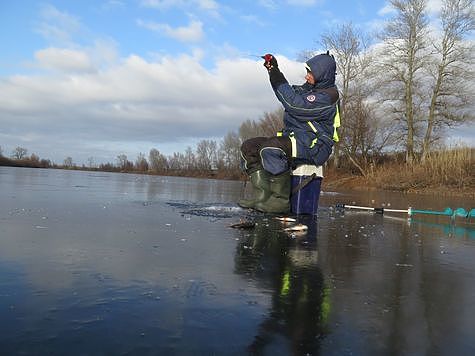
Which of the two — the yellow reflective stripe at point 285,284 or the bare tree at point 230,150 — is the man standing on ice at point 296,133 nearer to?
the yellow reflective stripe at point 285,284

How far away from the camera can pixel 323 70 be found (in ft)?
16.4

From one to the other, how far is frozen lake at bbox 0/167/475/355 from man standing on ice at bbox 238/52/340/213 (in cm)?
153

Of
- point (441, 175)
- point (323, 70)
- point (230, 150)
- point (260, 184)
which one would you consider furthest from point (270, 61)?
point (230, 150)

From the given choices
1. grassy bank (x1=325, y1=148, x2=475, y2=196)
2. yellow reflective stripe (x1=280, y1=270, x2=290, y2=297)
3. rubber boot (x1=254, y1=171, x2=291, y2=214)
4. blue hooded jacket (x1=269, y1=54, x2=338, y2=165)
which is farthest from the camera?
grassy bank (x1=325, y1=148, x2=475, y2=196)

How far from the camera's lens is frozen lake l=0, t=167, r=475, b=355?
59.1 inches

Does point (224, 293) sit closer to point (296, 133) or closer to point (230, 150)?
point (296, 133)

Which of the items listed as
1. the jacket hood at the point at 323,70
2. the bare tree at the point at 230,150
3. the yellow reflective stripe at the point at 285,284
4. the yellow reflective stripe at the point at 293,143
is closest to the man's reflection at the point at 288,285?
the yellow reflective stripe at the point at 285,284

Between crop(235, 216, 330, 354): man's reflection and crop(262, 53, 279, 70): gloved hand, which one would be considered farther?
crop(262, 53, 279, 70): gloved hand

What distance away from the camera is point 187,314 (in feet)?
5.69

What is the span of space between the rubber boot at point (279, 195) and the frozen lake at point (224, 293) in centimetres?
150

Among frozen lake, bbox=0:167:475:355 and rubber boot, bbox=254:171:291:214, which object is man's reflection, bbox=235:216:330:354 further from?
rubber boot, bbox=254:171:291:214

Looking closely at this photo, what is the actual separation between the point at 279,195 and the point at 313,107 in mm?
1233

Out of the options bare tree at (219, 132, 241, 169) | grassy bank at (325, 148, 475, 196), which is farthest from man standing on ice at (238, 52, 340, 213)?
bare tree at (219, 132, 241, 169)

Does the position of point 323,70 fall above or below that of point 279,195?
above
